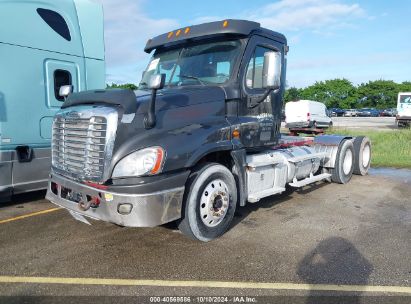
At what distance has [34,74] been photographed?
675 centimetres

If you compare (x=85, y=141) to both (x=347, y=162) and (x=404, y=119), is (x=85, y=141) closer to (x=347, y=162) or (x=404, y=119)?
(x=347, y=162)

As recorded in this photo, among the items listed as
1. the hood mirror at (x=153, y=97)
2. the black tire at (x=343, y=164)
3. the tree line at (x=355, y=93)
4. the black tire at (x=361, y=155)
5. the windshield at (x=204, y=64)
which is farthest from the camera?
the tree line at (x=355, y=93)

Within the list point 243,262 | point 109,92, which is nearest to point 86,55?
point 109,92

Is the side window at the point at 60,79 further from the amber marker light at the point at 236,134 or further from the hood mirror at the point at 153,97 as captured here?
the amber marker light at the point at 236,134

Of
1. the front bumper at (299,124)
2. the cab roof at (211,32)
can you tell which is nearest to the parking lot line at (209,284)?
the cab roof at (211,32)

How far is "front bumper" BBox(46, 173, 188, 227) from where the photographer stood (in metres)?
4.14

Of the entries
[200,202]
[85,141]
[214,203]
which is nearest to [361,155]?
[214,203]

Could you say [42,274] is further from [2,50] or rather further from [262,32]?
[262,32]

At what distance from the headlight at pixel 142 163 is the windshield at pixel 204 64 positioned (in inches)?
63.8

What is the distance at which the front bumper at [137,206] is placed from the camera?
4.14 meters

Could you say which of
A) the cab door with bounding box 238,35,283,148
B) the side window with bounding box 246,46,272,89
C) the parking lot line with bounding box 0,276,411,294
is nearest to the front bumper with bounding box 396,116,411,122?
the cab door with bounding box 238,35,283,148

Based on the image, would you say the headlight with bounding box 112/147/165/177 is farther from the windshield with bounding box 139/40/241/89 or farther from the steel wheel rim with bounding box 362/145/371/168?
the steel wheel rim with bounding box 362/145/371/168

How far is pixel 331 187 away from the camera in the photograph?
28.0ft

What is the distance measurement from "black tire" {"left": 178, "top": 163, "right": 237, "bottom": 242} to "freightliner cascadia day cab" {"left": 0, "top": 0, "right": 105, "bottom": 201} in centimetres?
339
